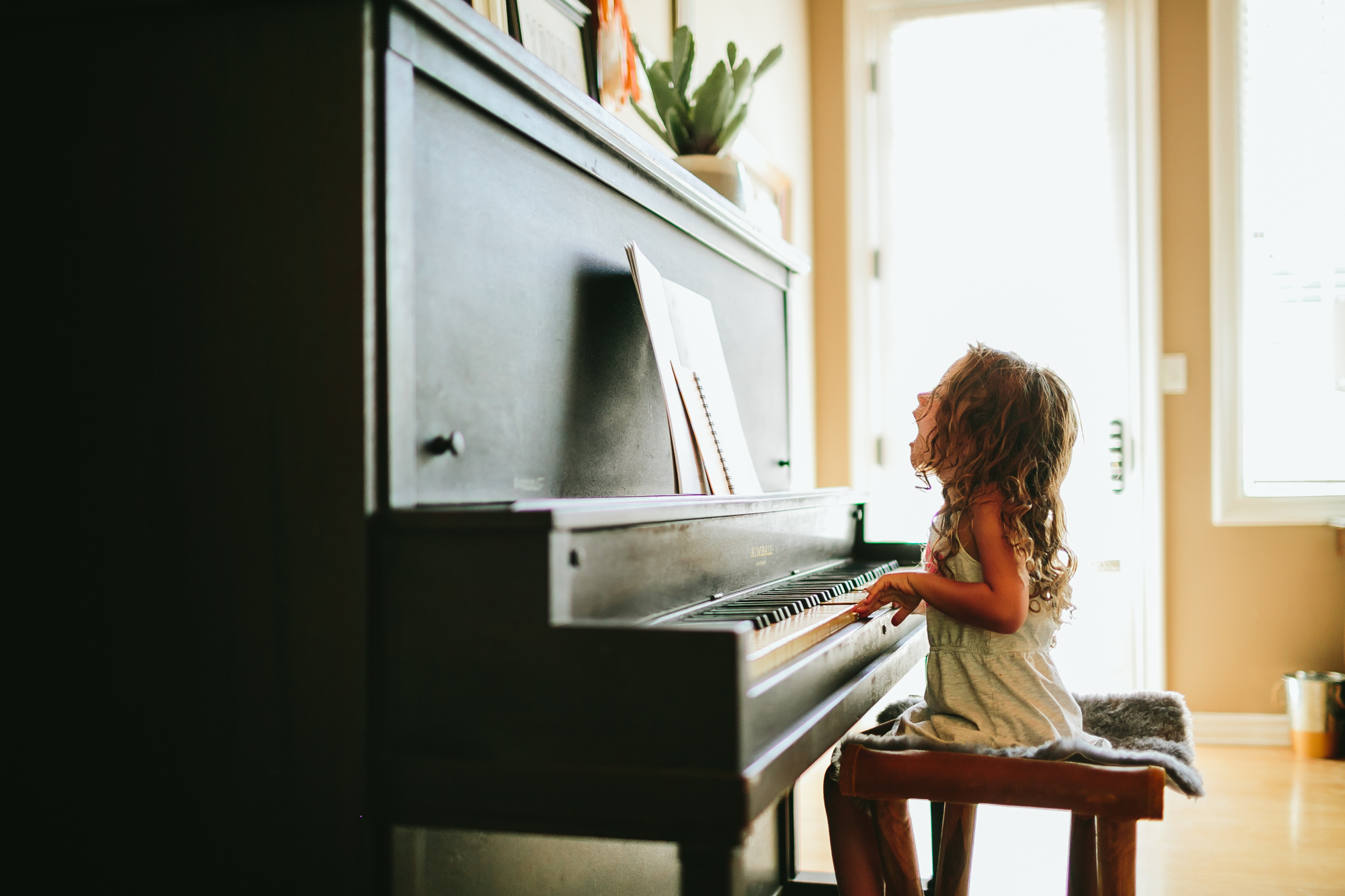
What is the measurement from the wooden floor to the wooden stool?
0.89 metres

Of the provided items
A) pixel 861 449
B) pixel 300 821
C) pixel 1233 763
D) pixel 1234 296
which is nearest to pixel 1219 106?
pixel 1234 296

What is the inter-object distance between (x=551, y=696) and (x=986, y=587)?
29.0 inches

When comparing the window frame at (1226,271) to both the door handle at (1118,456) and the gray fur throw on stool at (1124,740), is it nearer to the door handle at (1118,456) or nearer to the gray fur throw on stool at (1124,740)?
the door handle at (1118,456)

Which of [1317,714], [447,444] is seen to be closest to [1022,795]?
[447,444]

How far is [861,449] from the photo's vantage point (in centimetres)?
401

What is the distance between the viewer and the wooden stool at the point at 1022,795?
1.27m

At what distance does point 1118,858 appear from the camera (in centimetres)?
127

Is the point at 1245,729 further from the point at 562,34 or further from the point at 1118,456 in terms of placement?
the point at 562,34

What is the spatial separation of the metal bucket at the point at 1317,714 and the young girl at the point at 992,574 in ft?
8.09

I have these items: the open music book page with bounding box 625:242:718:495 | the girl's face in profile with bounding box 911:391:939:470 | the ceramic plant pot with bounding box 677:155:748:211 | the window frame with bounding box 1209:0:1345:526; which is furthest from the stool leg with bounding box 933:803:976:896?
the window frame with bounding box 1209:0:1345:526

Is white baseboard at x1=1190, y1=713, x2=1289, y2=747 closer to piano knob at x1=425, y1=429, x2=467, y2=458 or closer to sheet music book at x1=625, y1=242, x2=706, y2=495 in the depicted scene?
sheet music book at x1=625, y1=242, x2=706, y2=495

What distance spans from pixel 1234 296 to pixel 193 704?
12.2ft

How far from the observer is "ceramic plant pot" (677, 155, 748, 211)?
6.74ft

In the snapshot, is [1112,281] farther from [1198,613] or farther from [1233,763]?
[1233,763]
